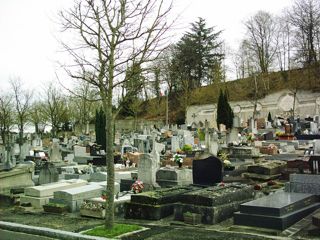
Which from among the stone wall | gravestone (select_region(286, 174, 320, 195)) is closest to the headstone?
→ the stone wall

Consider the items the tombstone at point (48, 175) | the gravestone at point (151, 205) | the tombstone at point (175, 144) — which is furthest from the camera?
the tombstone at point (175, 144)

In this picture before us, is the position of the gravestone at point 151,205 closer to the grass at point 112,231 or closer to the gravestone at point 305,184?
the grass at point 112,231

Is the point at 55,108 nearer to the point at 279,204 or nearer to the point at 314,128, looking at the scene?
the point at 314,128

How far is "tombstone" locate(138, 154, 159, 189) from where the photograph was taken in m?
11.9

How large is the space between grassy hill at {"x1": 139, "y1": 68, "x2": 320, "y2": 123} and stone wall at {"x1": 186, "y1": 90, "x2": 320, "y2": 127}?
828 mm

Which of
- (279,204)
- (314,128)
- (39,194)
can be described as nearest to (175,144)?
(314,128)

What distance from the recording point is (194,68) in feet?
185

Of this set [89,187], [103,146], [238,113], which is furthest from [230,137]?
[238,113]

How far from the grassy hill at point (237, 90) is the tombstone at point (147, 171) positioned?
32099mm

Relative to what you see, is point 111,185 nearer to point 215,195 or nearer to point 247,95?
point 215,195

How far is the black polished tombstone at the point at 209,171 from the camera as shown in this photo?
11.3 metres

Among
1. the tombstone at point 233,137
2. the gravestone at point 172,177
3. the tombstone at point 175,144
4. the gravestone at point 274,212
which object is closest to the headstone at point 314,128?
the tombstone at point 233,137

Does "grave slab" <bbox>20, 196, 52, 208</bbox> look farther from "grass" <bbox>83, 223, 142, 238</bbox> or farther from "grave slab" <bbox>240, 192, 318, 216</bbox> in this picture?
"grave slab" <bbox>240, 192, 318, 216</bbox>

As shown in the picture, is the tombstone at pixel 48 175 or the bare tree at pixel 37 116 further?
the bare tree at pixel 37 116
